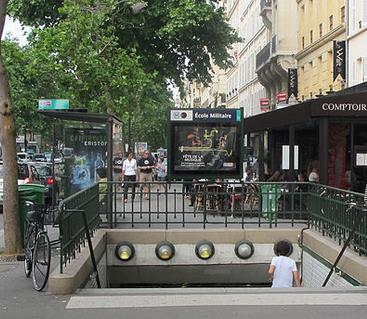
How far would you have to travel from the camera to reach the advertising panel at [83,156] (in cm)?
1325

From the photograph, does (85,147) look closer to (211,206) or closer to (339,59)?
(211,206)

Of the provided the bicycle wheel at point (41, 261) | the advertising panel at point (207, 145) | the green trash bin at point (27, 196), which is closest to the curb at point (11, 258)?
the green trash bin at point (27, 196)

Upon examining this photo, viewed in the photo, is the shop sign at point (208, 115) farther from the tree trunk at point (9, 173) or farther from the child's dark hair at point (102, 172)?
the tree trunk at point (9, 173)

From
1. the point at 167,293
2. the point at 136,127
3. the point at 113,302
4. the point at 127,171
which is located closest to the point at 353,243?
the point at 167,293

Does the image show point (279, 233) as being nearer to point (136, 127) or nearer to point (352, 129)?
point (352, 129)

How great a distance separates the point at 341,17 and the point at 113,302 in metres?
25.0

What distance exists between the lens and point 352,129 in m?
14.1

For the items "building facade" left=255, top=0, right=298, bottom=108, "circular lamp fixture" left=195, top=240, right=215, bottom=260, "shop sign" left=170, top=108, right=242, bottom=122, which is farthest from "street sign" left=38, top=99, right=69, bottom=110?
"building facade" left=255, top=0, right=298, bottom=108

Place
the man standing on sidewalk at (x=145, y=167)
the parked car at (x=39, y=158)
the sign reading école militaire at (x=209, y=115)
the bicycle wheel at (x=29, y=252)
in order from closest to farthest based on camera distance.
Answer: the bicycle wheel at (x=29, y=252) → the sign reading école militaire at (x=209, y=115) → the man standing on sidewalk at (x=145, y=167) → the parked car at (x=39, y=158)

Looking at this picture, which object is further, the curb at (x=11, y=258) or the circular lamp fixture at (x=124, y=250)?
the circular lamp fixture at (x=124, y=250)

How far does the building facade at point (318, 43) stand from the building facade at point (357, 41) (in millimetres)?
1043

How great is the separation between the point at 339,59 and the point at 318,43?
5.11 meters

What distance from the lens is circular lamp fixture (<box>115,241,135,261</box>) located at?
11398 mm

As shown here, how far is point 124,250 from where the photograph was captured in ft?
37.4
